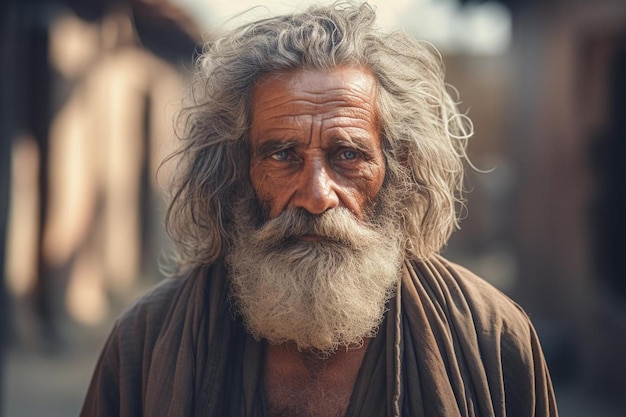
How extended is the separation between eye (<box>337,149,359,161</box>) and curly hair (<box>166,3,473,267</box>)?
159 millimetres

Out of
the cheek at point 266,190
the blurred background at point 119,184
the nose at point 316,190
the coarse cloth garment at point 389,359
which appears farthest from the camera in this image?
the blurred background at point 119,184

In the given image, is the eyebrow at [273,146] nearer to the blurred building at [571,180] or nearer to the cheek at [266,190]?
the cheek at [266,190]

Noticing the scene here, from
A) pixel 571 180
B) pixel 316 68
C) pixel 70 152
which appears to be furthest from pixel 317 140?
pixel 70 152

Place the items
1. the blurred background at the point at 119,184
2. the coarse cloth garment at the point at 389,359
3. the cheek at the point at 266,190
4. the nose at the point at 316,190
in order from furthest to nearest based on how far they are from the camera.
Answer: the blurred background at the point at 119,184 < the cheek at the point at 266,190 < the nose at the point at 316,190 < the coarse cloth garment at the point at 389,359

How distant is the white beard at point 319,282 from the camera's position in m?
2.47

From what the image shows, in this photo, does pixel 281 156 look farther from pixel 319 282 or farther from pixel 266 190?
pixel 319 282

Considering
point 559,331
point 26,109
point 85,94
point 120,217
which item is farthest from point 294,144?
point 120,217

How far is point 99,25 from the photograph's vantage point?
1020 cm

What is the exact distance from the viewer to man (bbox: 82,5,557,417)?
7.82ft

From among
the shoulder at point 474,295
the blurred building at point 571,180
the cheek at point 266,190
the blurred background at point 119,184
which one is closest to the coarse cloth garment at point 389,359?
the shoulder at point 474,295

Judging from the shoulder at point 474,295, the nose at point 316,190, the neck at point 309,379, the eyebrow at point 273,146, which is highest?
the eyebrow at point 273,146

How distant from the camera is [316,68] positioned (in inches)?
98.3

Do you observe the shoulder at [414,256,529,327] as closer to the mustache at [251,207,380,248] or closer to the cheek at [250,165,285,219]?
the mustache at [251,207,380,248]

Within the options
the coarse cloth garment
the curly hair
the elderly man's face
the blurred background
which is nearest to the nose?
the elderly man's face
